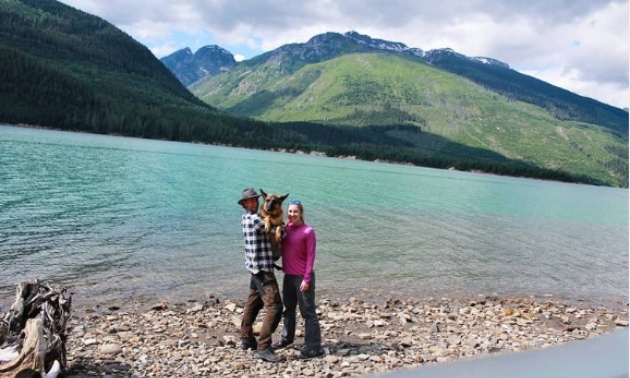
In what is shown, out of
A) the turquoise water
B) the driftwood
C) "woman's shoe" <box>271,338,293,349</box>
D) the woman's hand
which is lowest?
the turquoise water

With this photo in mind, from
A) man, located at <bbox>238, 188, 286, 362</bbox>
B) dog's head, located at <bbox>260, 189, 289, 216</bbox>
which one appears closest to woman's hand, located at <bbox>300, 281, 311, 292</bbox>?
man, located at <bbox>238, 188, 286, 362</bbox>

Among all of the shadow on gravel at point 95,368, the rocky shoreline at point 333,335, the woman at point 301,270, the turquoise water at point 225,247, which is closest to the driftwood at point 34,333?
the shadow on gravel at point 95,368

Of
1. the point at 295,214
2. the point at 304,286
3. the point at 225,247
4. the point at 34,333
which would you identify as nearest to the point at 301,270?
the point at 304,286

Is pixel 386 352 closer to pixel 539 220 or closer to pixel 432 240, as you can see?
pixel 432 240

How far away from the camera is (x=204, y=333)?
1238 centimetres

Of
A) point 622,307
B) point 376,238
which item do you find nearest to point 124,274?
point 376,238

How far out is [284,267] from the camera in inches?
427

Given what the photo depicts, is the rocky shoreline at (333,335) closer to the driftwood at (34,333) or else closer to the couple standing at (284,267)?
the couple standing at (284,267)

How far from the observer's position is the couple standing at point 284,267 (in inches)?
414

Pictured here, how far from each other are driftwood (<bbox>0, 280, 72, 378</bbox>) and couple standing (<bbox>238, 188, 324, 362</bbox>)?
12.6 ft

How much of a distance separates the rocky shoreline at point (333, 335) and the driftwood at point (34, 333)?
38.6 inches

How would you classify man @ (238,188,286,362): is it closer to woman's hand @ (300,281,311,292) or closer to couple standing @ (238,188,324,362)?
couple standing @ (238,188,324,362)

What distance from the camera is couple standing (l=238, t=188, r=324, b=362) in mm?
10508

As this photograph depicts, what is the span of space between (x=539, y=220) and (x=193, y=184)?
137ft
